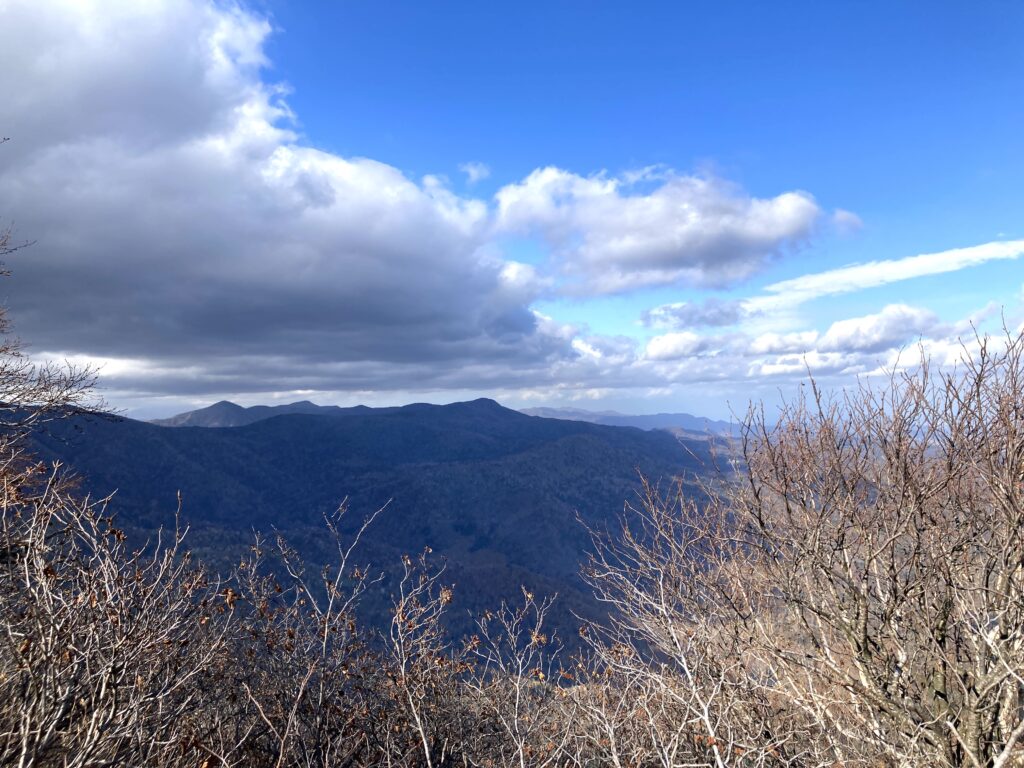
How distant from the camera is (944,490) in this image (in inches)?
513

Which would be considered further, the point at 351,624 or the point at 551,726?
the point at 551,726

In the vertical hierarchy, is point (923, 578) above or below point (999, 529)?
below

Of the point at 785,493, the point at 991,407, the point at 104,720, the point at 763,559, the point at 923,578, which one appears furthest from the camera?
the point at 763,559

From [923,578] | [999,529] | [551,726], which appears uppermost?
[999,529]

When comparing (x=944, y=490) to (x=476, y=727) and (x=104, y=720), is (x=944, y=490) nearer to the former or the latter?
(x=476, y=727)

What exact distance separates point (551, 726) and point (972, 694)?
874cm

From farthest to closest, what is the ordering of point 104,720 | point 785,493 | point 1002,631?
point 785,493 < point 1002,631 < point 104,720

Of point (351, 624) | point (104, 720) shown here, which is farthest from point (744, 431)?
point (104, 720)

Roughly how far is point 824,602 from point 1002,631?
266 cm

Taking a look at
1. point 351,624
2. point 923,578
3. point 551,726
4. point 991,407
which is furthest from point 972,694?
point 351,624

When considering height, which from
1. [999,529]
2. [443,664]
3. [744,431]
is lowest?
[443,664]

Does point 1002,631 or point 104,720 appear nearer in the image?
point 104,720

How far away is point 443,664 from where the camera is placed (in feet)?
43.5

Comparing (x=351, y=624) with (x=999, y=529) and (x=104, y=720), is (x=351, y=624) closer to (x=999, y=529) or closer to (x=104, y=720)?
(x=104, y=720)
